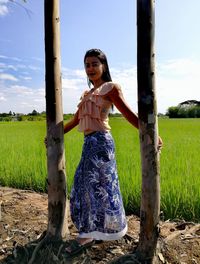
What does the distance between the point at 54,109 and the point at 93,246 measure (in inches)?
41.5

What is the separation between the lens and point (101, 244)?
302 centimetres

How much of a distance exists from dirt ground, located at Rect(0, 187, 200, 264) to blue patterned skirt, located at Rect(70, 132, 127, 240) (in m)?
0.14

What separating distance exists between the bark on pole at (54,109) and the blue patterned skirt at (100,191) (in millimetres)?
189

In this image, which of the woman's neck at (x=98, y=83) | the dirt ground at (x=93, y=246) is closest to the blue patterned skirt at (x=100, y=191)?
the dirt ground at (x=93, y=246)

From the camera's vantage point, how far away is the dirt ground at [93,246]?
9.25 ft

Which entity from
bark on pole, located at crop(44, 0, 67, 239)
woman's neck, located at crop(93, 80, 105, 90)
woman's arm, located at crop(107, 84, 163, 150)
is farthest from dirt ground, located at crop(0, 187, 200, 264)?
woman's neck, located at crop(93, 80, 105, 90)

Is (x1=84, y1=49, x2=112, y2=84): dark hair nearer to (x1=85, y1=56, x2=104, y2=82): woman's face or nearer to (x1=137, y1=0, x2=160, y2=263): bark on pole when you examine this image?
(x1=85, y1=56, x2=104, y2=82): woman's face

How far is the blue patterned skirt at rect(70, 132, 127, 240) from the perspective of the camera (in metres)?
2.87

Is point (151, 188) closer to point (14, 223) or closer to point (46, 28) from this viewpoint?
point (46, 28)

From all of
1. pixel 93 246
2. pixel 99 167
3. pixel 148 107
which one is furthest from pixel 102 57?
pixel 93 246

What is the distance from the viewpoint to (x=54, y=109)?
9.39 ft

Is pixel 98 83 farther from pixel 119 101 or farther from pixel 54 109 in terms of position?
pixel 54 109

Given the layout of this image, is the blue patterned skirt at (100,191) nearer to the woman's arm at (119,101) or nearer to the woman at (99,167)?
the woman at (99,167)

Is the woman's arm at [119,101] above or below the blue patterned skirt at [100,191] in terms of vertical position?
above
